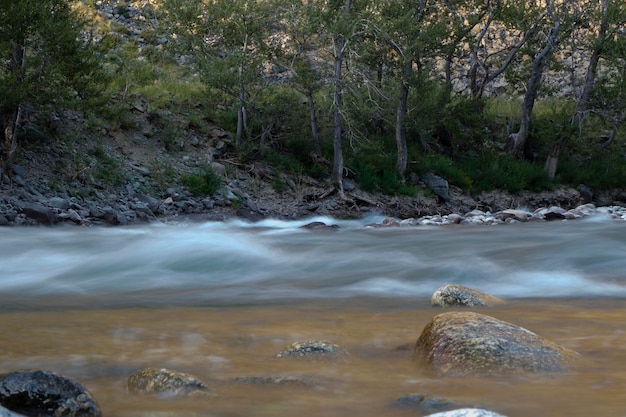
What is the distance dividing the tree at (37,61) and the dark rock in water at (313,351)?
9.50m

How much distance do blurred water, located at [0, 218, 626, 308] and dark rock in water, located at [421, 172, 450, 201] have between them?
592cm

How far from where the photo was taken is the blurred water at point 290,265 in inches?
276

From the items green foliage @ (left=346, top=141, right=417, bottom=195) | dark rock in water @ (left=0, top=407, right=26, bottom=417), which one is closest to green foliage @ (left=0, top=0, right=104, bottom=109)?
green foliage @ (left=346, top=141, right=417, bottom=195)

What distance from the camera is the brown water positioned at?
10.8 feet

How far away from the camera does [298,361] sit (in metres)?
3.98

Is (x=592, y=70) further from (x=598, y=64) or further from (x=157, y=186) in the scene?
(x=157, y=186)

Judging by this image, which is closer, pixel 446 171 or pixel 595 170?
pixel 446 171

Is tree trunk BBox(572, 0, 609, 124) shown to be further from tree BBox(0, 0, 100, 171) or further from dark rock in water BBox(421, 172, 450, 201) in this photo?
tree BBox(0, 0, 100, 171)

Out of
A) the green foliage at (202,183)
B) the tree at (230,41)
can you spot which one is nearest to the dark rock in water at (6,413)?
the green foliage at (202,183)

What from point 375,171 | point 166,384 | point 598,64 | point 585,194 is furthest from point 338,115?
point 166,384

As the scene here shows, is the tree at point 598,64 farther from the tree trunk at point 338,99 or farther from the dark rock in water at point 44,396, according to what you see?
the dark rock in water at point 44,396

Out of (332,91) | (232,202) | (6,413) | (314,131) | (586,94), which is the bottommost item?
(232,202)

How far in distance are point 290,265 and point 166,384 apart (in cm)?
537

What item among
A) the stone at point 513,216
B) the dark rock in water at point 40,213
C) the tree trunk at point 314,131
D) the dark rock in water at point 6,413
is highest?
the tree trunk at point 314,131
